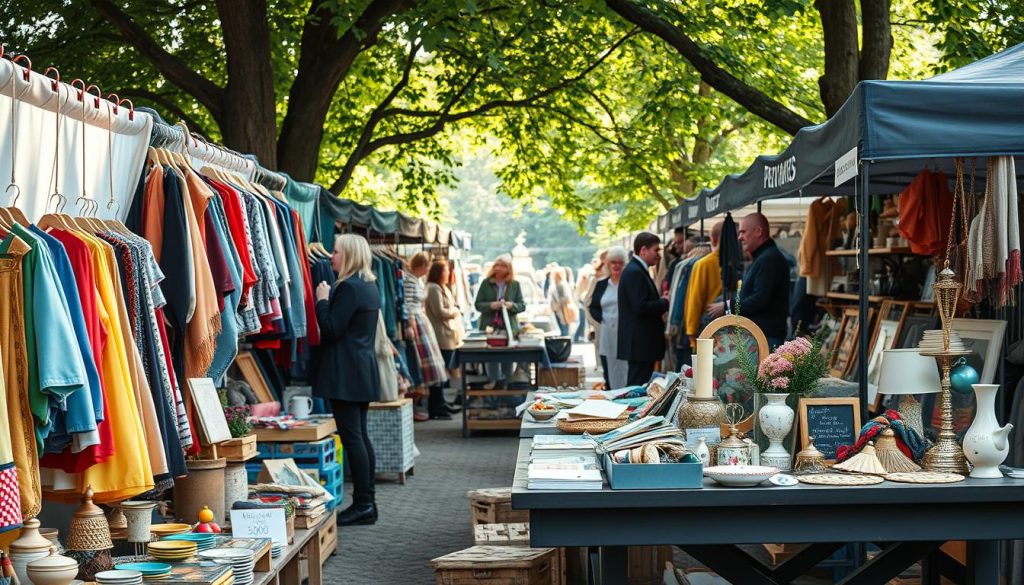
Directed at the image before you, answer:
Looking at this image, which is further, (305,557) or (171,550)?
(305,557)

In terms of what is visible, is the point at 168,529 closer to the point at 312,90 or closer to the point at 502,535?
the point at 502,535

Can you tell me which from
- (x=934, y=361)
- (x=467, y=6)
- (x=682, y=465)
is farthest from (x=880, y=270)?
(x=682, y=465)

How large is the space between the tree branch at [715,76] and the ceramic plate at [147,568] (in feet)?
20.3

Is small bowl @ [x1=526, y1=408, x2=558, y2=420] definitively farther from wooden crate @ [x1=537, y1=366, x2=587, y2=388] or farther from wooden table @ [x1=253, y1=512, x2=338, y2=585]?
wooden crate @ [x1=537, y1=366, x2=587, y2=388]

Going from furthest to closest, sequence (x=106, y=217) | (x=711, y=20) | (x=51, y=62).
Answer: (x=51, y=62) < (x=711, y=20) < (x=106, y=217)

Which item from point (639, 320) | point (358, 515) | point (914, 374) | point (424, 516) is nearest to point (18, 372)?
point (914, 374)

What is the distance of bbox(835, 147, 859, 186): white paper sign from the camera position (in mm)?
4367

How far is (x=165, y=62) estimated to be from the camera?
1116 centimetres

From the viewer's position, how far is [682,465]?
12.8 feet

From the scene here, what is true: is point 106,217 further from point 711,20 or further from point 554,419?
point 711,20

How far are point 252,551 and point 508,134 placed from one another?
461 inches

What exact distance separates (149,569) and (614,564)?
5.39 ft

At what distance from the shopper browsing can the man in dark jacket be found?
94.2 inches

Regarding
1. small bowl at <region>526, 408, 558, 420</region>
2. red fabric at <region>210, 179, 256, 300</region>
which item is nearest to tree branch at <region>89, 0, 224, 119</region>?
red fabric at <region>210, 179, 256, 300</region>
